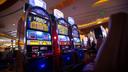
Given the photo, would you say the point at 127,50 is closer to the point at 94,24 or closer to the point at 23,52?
the point at 23,52

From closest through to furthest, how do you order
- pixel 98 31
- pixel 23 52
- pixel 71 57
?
pixel 23 52 < pixel 71 57 < pixel 98 31

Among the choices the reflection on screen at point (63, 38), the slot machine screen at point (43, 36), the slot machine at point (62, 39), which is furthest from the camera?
the reflection on screen at point (63, 38)

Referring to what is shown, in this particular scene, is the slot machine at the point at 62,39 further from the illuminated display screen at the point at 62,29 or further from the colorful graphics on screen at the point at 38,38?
the colorful graphics on screen at the point at 38,38

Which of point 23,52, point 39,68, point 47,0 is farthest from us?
point 47,0

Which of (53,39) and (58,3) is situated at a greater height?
(58,3)

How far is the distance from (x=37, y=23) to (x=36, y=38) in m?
0.31

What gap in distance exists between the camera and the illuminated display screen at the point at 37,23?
259 centimetres

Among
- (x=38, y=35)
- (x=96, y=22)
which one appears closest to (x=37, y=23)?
(x=38, y=35)

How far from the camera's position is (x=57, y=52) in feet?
10.4

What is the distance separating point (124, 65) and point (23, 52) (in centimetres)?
169

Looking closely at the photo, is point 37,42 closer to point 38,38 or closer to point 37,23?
point 38,38

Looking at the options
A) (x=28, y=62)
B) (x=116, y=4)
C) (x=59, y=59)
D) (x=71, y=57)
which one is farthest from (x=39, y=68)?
(x=116, y=4)

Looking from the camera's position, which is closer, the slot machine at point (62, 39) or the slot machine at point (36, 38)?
the slot machine at point (36, 38)

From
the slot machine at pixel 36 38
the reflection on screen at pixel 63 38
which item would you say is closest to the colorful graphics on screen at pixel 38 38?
the slot machine at pixel 36 38
